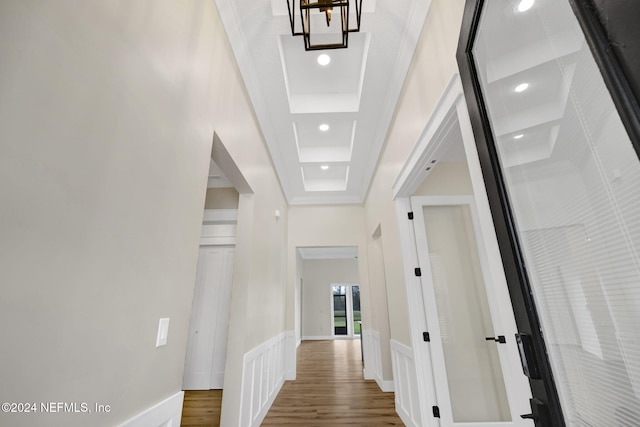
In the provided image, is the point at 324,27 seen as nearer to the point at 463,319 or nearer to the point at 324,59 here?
the point at 324,59

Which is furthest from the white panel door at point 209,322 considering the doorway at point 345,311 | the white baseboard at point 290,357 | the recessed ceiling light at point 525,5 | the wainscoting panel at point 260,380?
the doorway at point 345,311

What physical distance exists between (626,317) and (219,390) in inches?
181

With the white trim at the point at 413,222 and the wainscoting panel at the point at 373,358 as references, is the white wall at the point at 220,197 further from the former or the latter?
the wainscoting panel at the point at 373,358

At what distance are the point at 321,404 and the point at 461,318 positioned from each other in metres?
2.10

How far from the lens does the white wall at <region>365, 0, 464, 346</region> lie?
1678 mm

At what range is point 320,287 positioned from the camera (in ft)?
36.3

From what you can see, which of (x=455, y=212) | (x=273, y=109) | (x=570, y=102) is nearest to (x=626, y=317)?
(x=570, y=102)

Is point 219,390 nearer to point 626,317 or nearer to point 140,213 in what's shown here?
point 140,213

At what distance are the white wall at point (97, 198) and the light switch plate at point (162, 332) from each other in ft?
0.11

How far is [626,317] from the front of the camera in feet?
1.88

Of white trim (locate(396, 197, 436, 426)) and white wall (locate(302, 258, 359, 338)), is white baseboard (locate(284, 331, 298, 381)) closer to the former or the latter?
white trim (locate(396, 197, 436, 426))

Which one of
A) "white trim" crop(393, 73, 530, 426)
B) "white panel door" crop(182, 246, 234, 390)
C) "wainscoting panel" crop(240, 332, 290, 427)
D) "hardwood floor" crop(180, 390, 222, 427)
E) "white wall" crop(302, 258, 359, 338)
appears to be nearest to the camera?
"white trim" crop(393, 73, 530, 426)

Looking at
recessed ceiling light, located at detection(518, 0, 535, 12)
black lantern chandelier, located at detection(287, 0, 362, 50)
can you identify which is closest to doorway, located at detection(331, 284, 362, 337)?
black lantern chandelier, located at detection(287, 0, 362, 50)

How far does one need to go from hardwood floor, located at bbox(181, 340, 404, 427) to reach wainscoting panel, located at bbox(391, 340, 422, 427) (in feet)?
0.55
